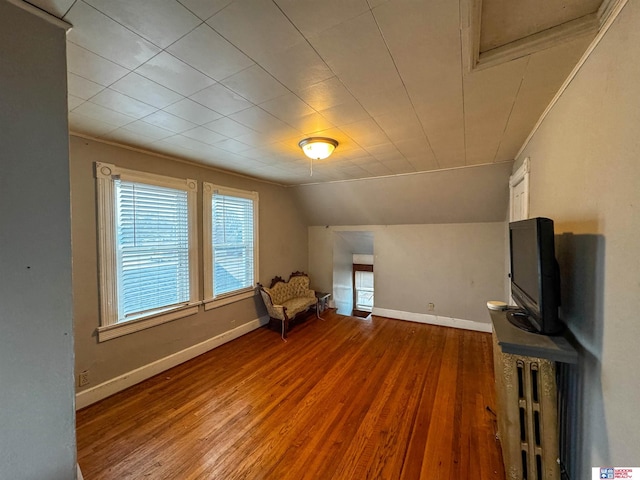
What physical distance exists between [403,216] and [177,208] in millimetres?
3650

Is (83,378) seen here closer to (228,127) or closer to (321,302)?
(228,127)

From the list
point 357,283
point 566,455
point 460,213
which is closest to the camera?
point 566,455

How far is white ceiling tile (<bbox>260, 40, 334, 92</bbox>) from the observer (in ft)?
3.94

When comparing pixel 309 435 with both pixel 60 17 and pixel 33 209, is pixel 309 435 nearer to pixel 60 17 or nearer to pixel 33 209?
pixel 33 209

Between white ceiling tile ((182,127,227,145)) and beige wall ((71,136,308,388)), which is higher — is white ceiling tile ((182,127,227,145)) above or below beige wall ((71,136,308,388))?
above

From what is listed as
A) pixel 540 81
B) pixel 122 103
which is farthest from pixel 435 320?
pixel 122 103

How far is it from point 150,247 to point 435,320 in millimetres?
4626

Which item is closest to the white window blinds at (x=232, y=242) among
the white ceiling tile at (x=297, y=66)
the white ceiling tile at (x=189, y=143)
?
the white ceiling tile at (x=189, y=143)

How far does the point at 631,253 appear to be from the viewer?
89 cm

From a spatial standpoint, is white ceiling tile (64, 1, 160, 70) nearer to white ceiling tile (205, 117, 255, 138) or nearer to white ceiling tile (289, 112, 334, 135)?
white ceiling tile (205, 117, 255, 138)

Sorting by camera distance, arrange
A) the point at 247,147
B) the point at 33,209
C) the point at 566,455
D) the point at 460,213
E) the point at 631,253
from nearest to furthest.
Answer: the point at 631,253 < the point at 33,209 < the point at 566,455 < the point at 247,147 < the point at 460,213

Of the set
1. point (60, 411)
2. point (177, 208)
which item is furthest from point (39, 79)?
point (177, 208)

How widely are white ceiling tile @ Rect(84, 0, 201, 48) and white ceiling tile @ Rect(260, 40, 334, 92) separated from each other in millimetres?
363

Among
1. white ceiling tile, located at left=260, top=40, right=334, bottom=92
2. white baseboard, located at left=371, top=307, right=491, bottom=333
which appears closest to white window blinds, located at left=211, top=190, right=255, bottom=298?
white ceiling tile, located at left=260, top=40, right=334, bottom=92
